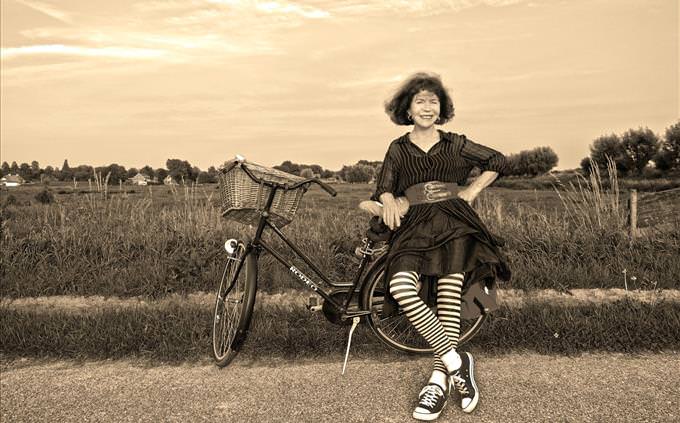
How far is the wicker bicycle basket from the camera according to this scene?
154 inches

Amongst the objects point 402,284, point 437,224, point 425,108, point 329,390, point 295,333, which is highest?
point 425,108

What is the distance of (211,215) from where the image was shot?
785 cm

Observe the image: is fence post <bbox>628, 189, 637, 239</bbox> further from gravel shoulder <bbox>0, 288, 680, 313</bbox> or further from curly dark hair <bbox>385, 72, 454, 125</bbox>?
curly dark hair <bbox>385, 72, 454, 125</bbox>

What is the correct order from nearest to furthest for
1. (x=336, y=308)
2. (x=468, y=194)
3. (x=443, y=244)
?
(x=443, y=244)
(x=468, y=194)
(x=336, y=308)

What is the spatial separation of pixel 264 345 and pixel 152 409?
1091mm

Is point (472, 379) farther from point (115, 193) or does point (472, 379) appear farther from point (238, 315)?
point (115, 193)

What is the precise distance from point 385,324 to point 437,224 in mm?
1167

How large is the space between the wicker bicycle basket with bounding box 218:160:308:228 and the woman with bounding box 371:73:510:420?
591 millimetres

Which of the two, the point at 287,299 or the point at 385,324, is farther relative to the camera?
the point at 287,299

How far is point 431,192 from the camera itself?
3783 millimetres

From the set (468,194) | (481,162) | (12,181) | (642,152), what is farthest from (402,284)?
(642,152)

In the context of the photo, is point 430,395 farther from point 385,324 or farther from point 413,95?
point 413,95

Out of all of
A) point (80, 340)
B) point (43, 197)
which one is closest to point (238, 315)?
point (80, 340)

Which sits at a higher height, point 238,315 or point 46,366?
point 238,315
